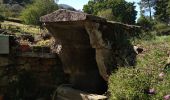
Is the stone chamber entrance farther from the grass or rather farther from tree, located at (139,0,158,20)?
tree, located at (139,0,158,20)

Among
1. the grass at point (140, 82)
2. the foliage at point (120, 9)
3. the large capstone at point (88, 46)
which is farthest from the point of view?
the foliage at point (120, 9)

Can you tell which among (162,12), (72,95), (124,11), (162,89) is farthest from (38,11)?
(162,89)

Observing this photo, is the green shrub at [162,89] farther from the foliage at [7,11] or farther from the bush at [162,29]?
the foliage at [7,11]

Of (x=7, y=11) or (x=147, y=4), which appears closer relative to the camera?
(x=7, y=11)

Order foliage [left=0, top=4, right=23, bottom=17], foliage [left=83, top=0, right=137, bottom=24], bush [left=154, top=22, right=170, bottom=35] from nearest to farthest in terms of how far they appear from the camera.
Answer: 1. bush [left=154, top=22, right=170, bottom=35]
2. foliage [left=0, top=4, right=23, bottom=17]
3. foliage [left=83, top=0, right=137, bottom=24]

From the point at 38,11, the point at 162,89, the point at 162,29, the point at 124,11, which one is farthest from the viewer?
the point at 124,11

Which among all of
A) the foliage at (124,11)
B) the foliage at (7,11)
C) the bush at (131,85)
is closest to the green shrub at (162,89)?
the bush at (131,85)

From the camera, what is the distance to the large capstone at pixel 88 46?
6.60 metres

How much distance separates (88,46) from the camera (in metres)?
7.59

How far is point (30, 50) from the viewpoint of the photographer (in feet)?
27.2

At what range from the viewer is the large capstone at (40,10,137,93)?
6.60 metres

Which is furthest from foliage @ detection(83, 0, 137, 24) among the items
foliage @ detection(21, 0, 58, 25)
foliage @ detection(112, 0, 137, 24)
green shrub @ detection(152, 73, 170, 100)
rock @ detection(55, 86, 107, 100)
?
green shrub @ detection(152, 73, 170, 100)

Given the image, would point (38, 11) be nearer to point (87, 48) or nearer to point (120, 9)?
point (120, 9)

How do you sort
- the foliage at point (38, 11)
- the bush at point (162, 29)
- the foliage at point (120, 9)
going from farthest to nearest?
the foliage at point (120, 9) < the foliage at point (38, 11) < the bush at point (162, 29)
